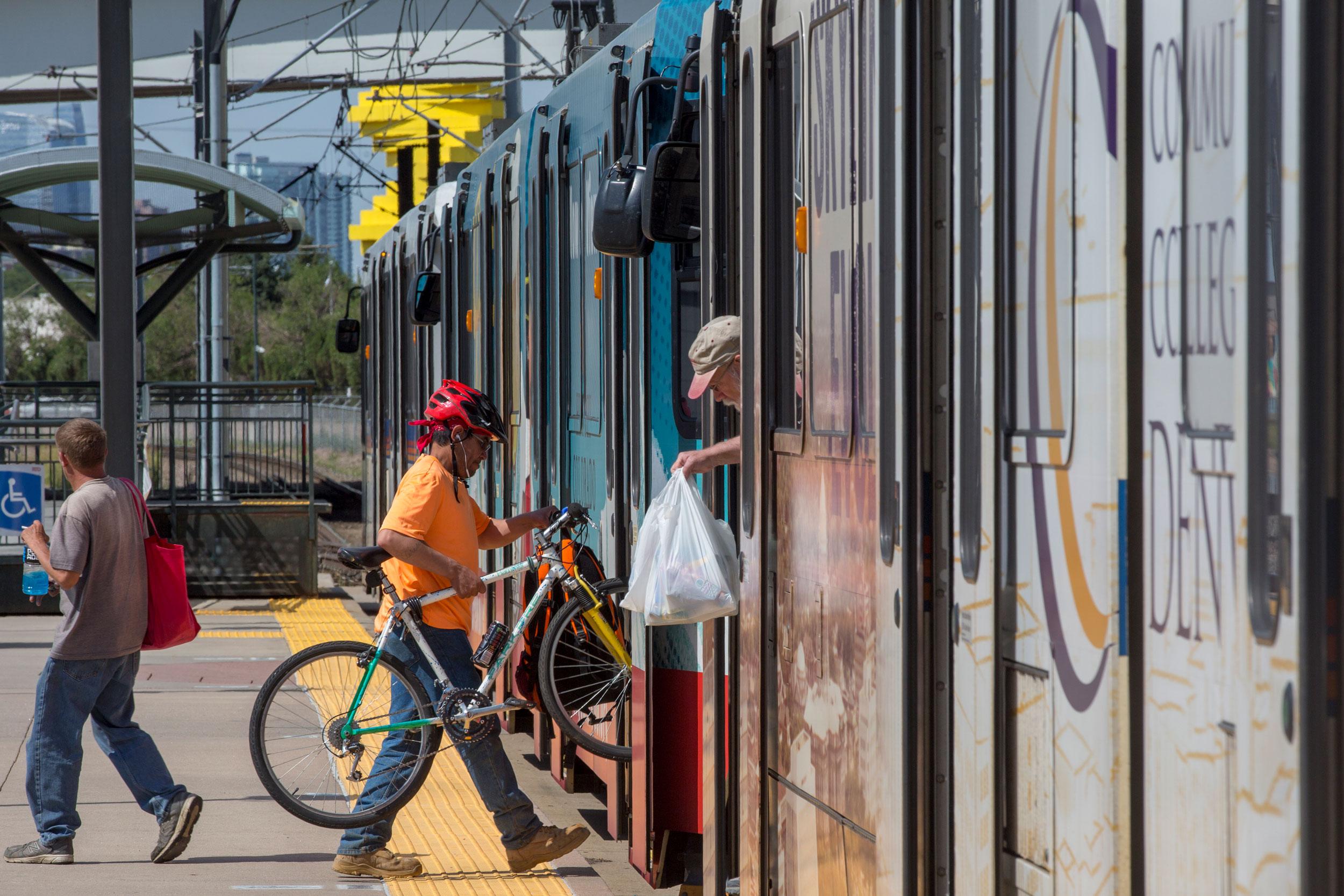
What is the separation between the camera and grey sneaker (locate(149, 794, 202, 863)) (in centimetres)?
633

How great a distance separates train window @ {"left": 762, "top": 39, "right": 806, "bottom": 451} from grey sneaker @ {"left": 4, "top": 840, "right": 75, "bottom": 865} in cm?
357

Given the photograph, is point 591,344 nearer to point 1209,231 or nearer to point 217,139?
point 1209,231

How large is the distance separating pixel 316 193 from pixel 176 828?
36.6 m

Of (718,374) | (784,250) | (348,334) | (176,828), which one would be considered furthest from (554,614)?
(348,334)

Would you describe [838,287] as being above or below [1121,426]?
above

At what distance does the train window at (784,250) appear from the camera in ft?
13.0

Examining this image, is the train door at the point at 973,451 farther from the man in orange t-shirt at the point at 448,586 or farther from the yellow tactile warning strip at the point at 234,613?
the yellow tactile warning strip at the point at 234,613

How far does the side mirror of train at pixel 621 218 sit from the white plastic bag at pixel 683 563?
3.15 ft

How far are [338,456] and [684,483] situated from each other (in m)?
36.7

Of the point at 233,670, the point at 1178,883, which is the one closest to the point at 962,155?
the point at 1178,883

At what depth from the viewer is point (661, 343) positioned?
562 centimetres

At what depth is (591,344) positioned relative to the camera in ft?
21.5

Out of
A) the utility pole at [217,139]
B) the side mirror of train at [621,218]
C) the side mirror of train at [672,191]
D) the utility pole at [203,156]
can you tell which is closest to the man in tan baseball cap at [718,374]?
the side mirror of train at [672,191]

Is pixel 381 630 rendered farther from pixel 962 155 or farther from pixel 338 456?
pixel 338 456
